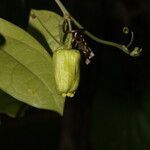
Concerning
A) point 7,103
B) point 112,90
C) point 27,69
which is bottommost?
point 112,90

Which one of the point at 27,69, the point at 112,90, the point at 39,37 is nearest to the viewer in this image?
the point at 27,69

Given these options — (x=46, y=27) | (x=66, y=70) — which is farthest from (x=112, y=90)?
(x=66, y=70)

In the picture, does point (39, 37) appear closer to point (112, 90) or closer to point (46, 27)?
point (46, 27)

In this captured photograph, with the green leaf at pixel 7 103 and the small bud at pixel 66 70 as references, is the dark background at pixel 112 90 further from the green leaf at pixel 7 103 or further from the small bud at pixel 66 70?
the small bud at pixel 66 70

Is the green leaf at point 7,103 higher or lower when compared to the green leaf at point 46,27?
lower

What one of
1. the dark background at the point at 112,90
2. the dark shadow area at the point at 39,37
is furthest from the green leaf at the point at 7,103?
the dark background at the point at 112,90

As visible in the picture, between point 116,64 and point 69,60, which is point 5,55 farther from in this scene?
point 116,64
